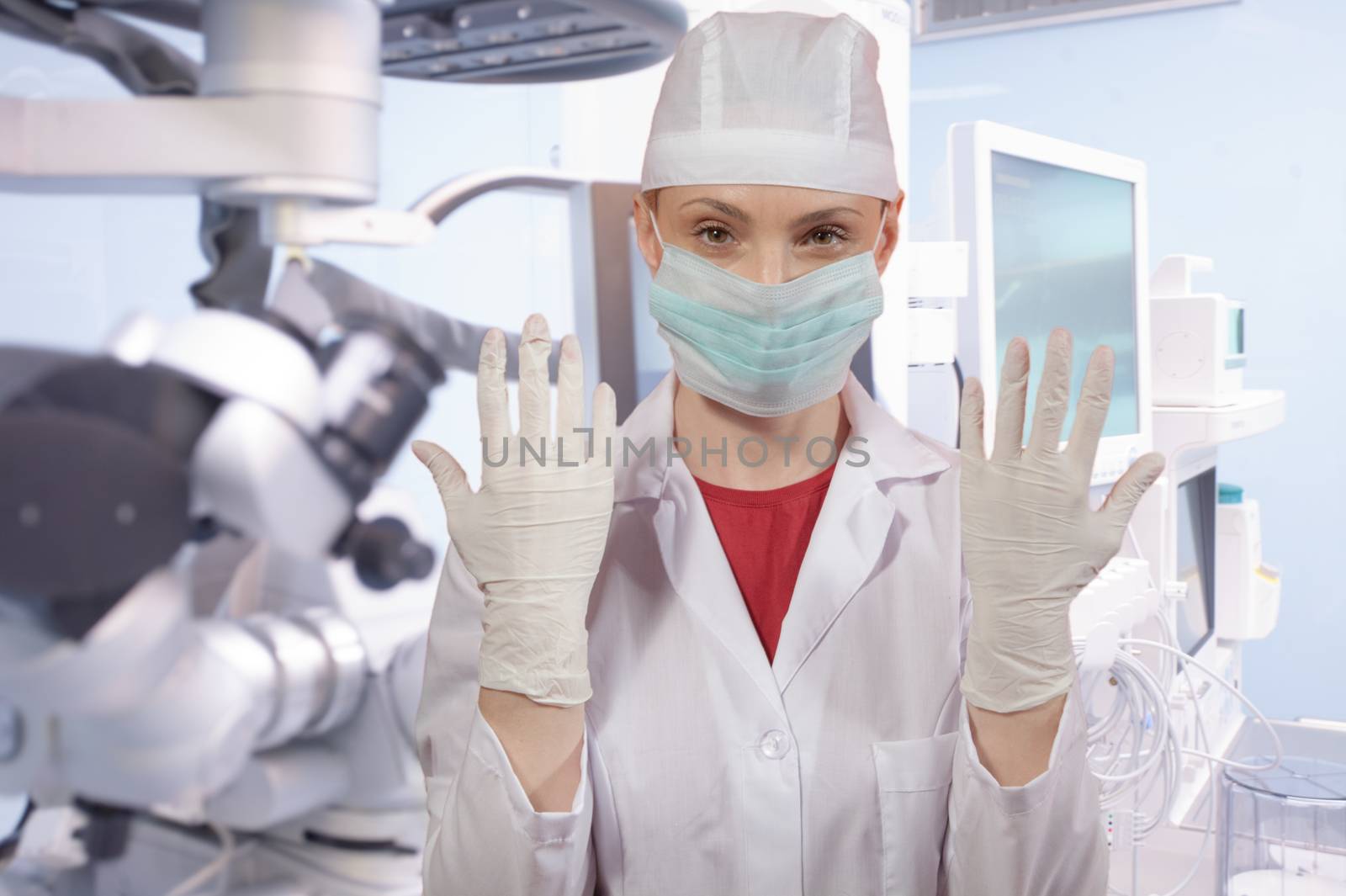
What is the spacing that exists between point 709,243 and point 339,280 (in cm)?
33

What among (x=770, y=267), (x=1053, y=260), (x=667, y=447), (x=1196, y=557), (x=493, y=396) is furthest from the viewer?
(x=1196, y=557)

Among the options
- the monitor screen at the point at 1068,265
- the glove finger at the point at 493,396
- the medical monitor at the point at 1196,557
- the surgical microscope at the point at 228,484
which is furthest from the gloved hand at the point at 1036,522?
the medical monitor at the point at 1196,557

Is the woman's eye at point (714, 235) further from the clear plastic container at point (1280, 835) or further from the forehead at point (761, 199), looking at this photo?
the clear plastic container at point (1280, 835)

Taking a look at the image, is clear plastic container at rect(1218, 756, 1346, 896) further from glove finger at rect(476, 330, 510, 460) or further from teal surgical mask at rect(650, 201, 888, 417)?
glove finger at rect(476, 330, 510, 460)

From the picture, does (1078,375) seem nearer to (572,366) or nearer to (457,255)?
(457,255)

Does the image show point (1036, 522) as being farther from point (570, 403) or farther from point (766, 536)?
point (570, 403)

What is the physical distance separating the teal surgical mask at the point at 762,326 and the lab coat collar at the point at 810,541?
3.4 inches

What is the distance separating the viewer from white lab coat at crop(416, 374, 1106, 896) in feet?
2.96

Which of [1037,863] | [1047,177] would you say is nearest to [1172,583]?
[1047,177]

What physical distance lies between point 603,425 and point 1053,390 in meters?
0.34

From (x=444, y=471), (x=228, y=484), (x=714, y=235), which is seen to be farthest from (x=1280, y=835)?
(x=228, y=484)

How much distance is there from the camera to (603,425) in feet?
2.82

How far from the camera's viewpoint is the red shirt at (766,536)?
39.2 inches

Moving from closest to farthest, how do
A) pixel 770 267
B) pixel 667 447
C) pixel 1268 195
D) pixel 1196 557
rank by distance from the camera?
pixel 770 267 → pixel 667 447 → pixel 1196 557 → pixel 1268 195
